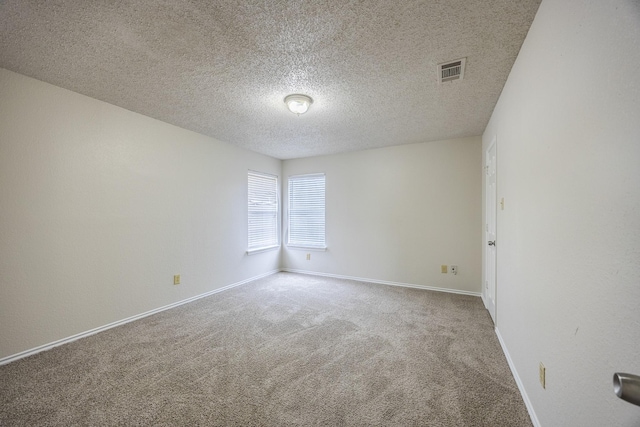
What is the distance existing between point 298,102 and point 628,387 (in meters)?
2.69

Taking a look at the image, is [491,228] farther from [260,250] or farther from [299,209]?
[260,250]

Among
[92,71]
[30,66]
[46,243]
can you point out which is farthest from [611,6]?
[46,243]

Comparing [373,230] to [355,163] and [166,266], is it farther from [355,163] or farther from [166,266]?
[166,266]

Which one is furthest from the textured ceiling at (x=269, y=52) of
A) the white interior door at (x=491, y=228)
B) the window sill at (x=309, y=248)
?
the window sill at (x=309, y=248)

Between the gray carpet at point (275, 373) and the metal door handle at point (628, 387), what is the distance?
1.39 metres

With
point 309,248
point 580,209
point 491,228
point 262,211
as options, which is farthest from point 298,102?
point 309,248

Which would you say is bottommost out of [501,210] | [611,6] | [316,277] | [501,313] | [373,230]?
[316,277]

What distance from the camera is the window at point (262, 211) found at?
4.78 m

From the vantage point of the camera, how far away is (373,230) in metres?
4.61

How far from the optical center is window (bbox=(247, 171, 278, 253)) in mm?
4781

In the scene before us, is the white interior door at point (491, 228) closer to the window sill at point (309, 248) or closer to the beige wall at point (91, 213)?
the window sill at point (309, 248)

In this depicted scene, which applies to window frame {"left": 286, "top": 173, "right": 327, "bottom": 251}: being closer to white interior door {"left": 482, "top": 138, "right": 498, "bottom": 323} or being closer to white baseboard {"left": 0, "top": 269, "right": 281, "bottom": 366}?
white baseboard {"left": 0, "top": 269, "right": 281, "bottom": 366}

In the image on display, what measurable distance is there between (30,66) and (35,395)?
2.47 meters

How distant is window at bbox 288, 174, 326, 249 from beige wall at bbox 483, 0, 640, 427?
11.9ft
